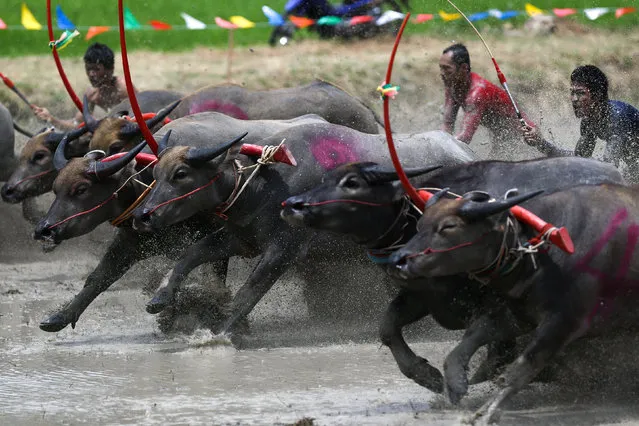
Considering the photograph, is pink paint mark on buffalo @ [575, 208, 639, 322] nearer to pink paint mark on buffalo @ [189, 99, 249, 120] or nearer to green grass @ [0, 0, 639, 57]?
pink paint mark on buffalo @ [189, 99, 249, 120]

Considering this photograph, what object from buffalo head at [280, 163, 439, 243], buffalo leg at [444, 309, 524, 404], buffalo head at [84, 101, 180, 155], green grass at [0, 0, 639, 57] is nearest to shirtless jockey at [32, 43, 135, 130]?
buffalo head at [84, 101, 180, 155]

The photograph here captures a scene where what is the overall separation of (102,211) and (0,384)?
1692 millimetres

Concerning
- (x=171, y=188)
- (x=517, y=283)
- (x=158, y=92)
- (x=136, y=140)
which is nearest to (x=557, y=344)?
Answer: (x=517, y=283)

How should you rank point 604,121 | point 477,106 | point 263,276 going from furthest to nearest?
point 477,106 < point 604,121 < point 263,276

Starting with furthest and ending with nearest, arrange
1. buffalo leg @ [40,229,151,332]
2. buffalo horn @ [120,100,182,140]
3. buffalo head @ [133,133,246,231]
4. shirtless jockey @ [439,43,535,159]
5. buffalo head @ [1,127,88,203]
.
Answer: shirtless jockey @ [439,43,535,159]
buffalo head @ [1,127,88,203]
buffalo horn @ [120,100,182,140]
buffalo leg @ [40,229,151,332]
buffalo head @ [133,133,246,231]

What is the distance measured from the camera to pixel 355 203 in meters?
6.78

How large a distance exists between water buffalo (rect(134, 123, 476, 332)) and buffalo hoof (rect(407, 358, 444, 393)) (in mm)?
2000

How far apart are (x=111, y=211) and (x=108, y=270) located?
523 mm

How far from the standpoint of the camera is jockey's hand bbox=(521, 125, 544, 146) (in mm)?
9797

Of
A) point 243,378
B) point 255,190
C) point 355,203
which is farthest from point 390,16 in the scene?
point 355,203

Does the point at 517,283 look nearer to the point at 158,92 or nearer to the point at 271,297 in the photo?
the point at 271,297

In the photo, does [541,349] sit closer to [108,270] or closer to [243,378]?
[243,378]

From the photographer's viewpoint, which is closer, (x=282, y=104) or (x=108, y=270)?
(x=108, y=270)

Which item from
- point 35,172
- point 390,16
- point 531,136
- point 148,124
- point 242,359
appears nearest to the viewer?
point 242,359
